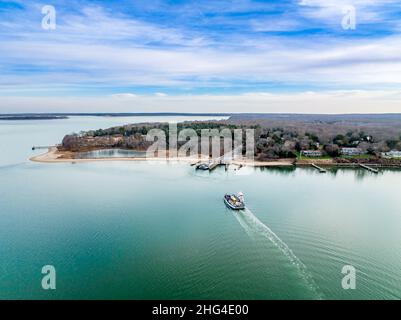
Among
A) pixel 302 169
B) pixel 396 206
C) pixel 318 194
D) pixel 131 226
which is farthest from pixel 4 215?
pixel 302 169

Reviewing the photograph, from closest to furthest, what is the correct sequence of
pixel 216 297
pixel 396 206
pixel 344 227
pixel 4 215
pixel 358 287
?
1. pixel 216 297
2. pixel 358 287
3. pixel 344 227
4. pixel 4 215
5. pixel 396 206

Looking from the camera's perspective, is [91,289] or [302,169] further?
[302,169]

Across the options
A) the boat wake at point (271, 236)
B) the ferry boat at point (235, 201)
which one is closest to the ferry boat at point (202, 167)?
the ferry boat at point (235, 201)

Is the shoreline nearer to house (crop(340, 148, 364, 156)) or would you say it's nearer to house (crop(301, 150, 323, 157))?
house (crop(301, 150, 323, 157))

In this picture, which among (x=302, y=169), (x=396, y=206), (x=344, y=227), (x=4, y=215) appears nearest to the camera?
(x=344, y=227)

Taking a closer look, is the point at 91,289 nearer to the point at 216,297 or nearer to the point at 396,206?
the point at 216,297
